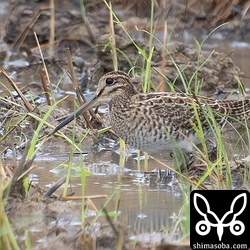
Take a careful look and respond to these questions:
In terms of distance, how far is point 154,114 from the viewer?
21.9 feet

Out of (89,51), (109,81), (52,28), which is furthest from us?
(89,51)

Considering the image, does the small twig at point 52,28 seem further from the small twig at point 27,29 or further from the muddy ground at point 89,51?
the small twig at point 27,29

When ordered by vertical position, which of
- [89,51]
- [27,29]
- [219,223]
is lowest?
[219,223]

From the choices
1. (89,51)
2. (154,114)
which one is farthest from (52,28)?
(154,114)

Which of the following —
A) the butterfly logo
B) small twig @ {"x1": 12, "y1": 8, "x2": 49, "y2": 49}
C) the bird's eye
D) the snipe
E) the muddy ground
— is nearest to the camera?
the butterfly logo

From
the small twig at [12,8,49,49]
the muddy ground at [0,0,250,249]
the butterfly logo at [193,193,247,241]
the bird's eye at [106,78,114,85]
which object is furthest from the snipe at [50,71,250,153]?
the small twig at [12,8,49,49]

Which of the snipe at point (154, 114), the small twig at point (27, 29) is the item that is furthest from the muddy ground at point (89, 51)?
the snipe at point (154, 114)

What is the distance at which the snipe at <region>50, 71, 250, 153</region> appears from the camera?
6.57 meters

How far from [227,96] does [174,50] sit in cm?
84

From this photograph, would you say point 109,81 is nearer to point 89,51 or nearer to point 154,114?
point 154,114

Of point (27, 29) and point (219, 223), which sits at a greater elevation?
point (27, 29)

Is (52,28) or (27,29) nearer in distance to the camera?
(52,28)

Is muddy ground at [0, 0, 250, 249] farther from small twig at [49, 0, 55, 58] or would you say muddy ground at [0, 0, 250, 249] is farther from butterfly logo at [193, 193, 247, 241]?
butterfly logo at [193, 193, 247, 241]

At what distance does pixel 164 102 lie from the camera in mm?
6719
